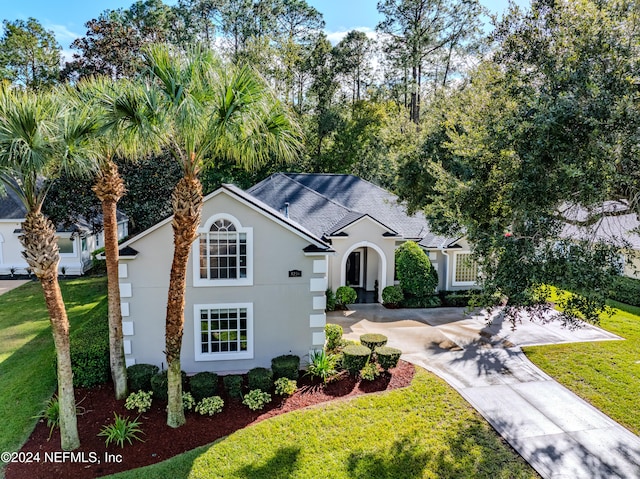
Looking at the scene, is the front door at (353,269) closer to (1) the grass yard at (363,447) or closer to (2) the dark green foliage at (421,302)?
(2) the dark green foliage at (421,302)

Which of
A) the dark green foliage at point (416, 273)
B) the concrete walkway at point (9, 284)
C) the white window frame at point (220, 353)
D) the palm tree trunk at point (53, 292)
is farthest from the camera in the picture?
the concrete walkway at point (9, 284)

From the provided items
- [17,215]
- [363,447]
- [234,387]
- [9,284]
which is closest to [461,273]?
[363,447]

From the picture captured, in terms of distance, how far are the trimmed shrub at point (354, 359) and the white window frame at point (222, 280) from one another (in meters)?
3.63

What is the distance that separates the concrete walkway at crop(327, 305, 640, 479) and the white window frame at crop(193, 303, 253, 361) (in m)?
4.86

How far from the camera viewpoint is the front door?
2288cm

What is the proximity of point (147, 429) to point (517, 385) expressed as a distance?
33.0ft

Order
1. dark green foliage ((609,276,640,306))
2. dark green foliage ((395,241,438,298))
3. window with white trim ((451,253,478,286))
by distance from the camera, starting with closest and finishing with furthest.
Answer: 1. dark green foliage ((609,276,640,306))
2. dark green foliage ((395,241,438,298))
3. window with white trim ((451,253,478,286))

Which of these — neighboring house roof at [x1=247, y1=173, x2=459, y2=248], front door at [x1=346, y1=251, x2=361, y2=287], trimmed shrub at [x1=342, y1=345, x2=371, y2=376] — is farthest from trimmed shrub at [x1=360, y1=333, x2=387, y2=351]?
front door at [x1=346, y1=251, x2=361, y2=287]

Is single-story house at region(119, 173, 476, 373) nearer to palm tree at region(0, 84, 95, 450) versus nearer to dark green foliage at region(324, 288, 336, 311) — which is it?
palm tree at region(0, 84, 95, 450)

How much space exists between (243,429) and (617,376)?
1105cm

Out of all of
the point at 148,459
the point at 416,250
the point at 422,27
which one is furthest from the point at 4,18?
the point at 148,459

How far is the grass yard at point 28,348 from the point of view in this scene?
10.1 meters

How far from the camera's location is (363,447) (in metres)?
8.88

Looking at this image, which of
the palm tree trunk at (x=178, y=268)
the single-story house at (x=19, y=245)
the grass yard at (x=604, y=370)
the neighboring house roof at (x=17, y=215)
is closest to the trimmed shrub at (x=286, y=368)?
the palm tree trunk at (x=178, y=268)
